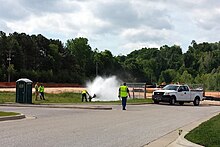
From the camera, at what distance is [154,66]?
7082 inches

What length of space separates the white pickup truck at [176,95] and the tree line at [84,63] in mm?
66186

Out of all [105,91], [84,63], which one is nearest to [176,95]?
[105,91]

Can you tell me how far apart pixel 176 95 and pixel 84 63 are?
107 metres

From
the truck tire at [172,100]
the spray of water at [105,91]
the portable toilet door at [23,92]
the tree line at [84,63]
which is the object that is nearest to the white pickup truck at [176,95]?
the truck tire at [172,100]

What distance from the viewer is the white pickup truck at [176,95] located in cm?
A: 3662

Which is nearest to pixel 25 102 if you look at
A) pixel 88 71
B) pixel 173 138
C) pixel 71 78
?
pixel 173 138

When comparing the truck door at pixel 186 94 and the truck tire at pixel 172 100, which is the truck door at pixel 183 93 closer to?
the truck door at pixel 186 94

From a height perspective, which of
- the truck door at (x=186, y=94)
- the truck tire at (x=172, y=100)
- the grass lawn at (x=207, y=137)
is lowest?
the grass lawn at (x=207, y=137)

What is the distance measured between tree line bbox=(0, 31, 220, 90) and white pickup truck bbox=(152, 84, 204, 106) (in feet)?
217

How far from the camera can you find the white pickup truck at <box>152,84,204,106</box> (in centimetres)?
3662

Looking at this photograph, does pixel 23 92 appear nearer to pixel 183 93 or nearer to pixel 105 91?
pixel 183 93

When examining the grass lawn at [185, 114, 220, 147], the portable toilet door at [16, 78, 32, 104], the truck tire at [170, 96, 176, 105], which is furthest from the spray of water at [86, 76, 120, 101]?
the grass lawn at [185, 114, 220, 147]

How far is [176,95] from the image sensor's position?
36.9 meters

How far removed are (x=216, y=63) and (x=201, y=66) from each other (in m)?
8.16
